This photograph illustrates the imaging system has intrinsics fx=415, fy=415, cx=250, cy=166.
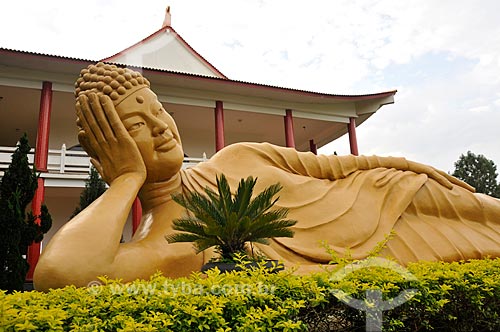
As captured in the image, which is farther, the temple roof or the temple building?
the temple roof

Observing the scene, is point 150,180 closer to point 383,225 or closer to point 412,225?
point 383,225

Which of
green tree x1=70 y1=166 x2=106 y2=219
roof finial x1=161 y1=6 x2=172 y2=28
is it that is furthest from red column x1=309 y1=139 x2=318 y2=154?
green tree x1=70 y1=166 x2=106 y2=219

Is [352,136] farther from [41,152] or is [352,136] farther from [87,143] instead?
[87,143]

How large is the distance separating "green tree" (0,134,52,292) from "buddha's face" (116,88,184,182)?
3.88m

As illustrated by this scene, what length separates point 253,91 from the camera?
1073 cm

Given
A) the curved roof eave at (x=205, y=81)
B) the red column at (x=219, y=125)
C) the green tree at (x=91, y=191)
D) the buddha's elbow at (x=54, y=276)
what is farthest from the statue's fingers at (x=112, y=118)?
the red column at (x=219, y=125)

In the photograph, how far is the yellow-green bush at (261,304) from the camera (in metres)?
1.60

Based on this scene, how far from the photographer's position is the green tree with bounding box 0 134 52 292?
19.5 feet

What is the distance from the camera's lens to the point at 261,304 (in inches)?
71.7

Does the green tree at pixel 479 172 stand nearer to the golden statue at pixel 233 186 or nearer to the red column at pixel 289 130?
the red column at pixel 289 130

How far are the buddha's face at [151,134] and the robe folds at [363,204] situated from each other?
1.02ft

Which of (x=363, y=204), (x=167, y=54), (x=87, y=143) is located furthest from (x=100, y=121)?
(x=167, y=54)

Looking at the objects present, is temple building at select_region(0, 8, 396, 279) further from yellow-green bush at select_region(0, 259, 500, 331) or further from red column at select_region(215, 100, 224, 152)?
yellow-green bush at select_region(0, 259, 500, 331)

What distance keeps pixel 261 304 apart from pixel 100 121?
1.94m
